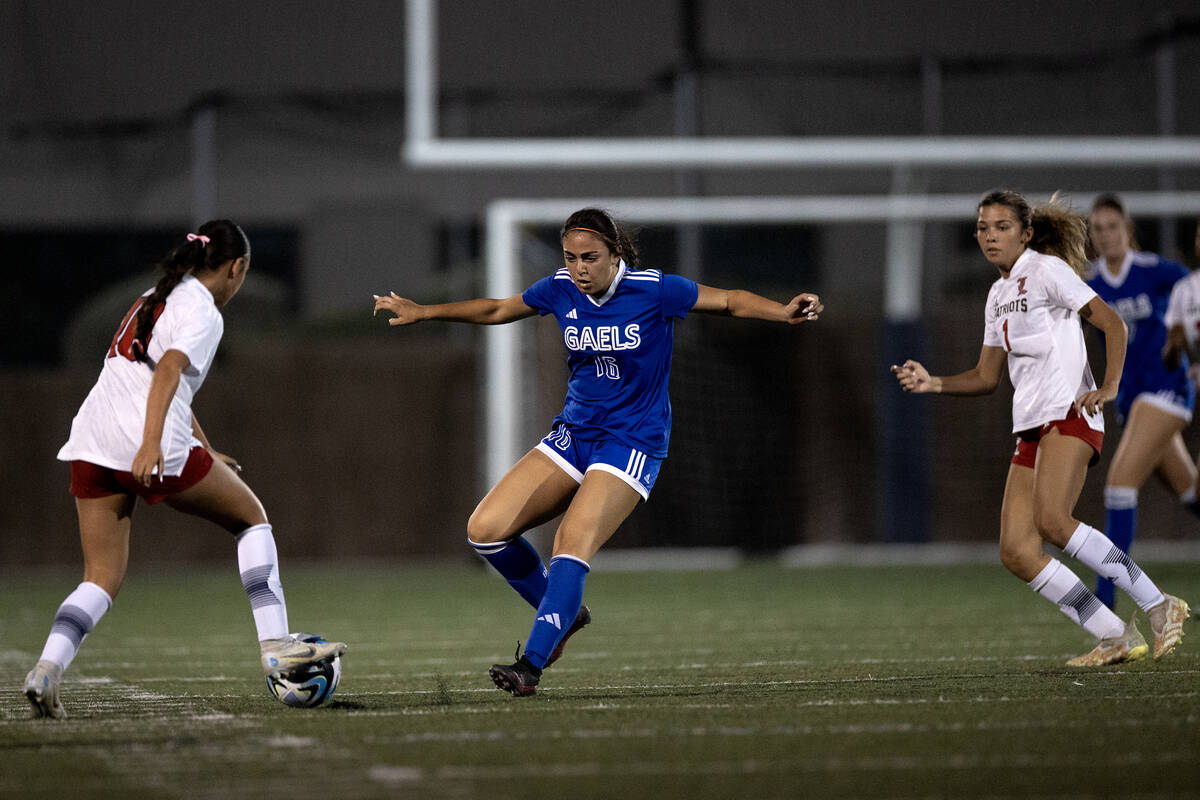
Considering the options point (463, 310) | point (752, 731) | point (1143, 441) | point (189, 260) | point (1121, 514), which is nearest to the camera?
point (752, 731)

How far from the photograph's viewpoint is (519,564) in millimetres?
5918

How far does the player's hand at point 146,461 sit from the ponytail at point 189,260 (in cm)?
42

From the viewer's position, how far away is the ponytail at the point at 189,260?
201 inches

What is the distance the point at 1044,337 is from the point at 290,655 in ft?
10.2

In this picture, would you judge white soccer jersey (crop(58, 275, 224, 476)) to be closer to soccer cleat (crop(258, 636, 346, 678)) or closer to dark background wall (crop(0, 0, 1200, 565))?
soccer cleat (crop(258, 636, 346, 678))

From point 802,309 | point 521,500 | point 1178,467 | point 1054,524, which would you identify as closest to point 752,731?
point 521,500

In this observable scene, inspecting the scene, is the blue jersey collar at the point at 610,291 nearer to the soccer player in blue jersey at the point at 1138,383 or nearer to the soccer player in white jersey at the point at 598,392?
the soccer player in white jersey at the point at 598,392

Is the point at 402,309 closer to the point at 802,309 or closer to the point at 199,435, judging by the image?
the point at 199,435

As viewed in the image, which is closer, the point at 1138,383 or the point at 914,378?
the point at 914,378

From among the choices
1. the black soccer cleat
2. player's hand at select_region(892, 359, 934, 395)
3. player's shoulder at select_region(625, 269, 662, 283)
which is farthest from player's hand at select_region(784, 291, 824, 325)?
the black soccer cleat

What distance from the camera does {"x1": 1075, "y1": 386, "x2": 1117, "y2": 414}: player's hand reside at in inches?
226

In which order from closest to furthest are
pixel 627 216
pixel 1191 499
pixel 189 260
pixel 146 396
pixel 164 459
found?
pixel 164 459
pixel 146 396
pixel 189 260
pixel 1191 499
pixel 627 216

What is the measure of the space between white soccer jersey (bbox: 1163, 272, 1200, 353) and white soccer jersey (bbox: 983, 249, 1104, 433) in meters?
2.74

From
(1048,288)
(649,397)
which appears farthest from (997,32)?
(649,397)
